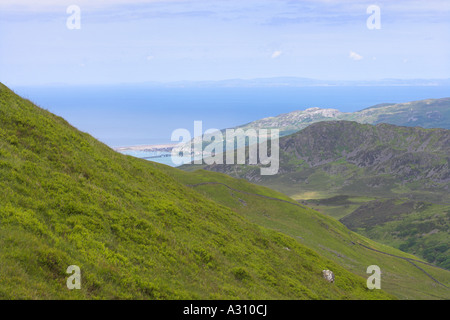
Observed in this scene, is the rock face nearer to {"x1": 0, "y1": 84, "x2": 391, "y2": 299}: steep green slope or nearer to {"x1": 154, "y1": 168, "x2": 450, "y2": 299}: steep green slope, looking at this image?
{"x1": 0, "y1": 84, "x2": 391, "y2": 299}: steep green slope

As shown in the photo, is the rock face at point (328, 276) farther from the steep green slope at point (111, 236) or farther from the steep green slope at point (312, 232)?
the steep green slope at point (312, 232)

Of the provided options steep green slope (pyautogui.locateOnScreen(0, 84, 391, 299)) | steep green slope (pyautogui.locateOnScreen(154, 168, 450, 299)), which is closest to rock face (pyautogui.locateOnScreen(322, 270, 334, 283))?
steep green slope (pyautogui.locateOnScreen(0, 84, 391, 299))

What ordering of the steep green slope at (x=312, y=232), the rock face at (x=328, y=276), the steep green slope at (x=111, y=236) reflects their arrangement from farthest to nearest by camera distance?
1. the steep green slope at (x=312, y=232)
2. the rock face at (x=328, y=276)
3. the steep green slope at (x=111, y=236)

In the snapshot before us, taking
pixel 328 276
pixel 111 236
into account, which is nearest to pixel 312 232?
pixel 328 276

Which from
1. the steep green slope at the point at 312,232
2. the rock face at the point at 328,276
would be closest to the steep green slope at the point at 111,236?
the rock face at the point at 328,276

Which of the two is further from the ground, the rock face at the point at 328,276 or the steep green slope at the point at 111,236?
the steep green slope at the point at 111,236
